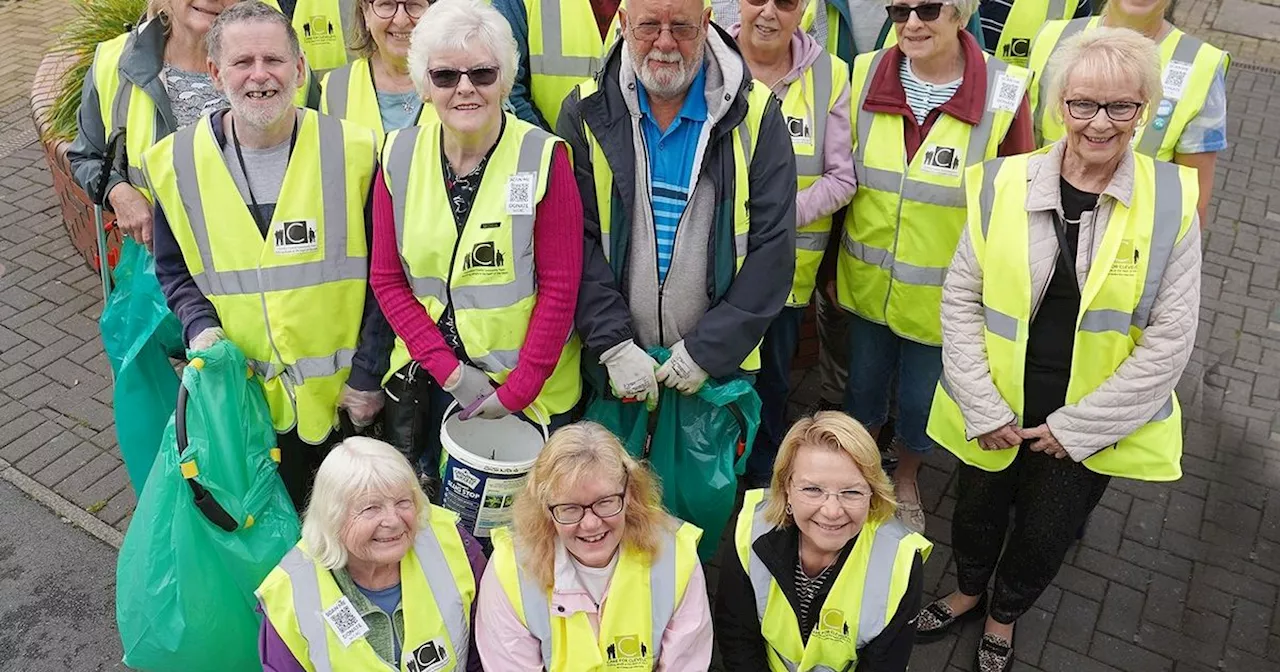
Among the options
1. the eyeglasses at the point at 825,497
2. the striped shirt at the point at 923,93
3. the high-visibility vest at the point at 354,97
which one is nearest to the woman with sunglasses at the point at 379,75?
the high-visibility vest at the point at 354,97

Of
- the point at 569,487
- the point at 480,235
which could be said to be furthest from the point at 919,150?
the point at 569,487

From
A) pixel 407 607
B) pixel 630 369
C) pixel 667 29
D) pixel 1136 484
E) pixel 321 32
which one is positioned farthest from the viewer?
pixel 1136 484

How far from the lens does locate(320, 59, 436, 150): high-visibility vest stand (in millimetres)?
3574

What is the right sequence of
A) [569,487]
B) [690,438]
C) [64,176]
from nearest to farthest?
[569,487], [690,438], [64,176]

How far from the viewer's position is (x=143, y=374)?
11.3 ft

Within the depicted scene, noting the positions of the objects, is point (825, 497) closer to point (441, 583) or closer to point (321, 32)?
point (441, 583)

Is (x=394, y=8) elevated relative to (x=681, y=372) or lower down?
elevated

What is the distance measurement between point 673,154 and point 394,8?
3.76 feet

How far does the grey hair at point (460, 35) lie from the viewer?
2.91 metres

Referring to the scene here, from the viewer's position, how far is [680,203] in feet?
10.3

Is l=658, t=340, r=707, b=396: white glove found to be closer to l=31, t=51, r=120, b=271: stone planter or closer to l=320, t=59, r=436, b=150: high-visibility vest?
l=320, t=59, r=436, b=150: high-visibility vest

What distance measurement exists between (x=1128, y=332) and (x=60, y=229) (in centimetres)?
582

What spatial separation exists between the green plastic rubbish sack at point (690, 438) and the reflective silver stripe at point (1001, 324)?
0.77 metres

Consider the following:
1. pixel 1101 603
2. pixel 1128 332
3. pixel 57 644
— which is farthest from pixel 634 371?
pixel 57 644
